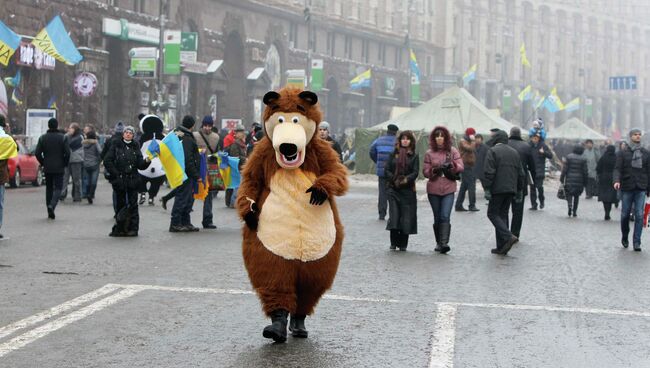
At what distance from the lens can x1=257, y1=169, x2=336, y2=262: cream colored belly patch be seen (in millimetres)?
7637

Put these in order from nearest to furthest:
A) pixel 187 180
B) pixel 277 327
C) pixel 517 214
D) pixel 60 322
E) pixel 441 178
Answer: pixel 277 327, pixel 60 322, pixel 441 178, pixel 517 214, pixel 187 180

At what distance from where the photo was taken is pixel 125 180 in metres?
15.5

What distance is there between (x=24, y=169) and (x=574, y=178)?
13.9 metres

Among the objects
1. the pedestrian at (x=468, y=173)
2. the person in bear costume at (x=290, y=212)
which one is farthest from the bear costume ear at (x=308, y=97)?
the pedestrian at (x=468, y=173)

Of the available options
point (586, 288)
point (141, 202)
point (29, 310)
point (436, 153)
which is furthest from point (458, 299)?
point (141, 202)

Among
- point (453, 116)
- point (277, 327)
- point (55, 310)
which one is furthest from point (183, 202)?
point (453, 116)

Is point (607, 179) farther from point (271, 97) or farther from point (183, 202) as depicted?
point (271, 97)

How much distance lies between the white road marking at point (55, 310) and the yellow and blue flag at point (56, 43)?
22.4 meters

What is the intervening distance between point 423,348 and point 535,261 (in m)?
6.40

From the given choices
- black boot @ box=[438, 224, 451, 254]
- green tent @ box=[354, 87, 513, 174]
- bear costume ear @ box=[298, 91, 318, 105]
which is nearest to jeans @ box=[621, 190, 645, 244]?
black boot @ box=[438, 224, 451, 254]

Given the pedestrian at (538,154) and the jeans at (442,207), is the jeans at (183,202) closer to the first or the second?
the jeans at (442,207)

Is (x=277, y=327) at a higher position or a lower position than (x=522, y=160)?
lower

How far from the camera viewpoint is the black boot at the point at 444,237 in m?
14.2

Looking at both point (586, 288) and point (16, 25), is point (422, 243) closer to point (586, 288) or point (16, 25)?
point (586, 288)
